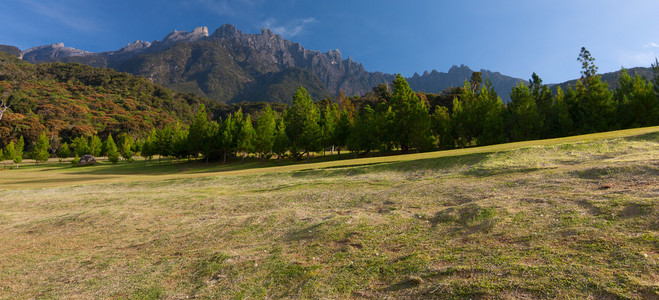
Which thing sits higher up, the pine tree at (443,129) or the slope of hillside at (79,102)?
the slope of hillside at (79,102)

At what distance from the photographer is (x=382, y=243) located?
6512mm

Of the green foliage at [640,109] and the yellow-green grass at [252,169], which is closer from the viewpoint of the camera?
the yellow-green grass at [252,169]

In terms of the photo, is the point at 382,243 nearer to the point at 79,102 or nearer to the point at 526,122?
the point at 526,122

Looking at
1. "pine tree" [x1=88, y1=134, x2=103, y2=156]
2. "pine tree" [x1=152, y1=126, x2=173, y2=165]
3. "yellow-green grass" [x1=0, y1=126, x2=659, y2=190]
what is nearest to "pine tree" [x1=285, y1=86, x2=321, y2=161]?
"yellow-green grass" [x1=0, y1=126, x2=659, y2=190]

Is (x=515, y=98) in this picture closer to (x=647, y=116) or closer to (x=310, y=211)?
(x=647, y=116)

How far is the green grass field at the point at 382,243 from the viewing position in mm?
4258

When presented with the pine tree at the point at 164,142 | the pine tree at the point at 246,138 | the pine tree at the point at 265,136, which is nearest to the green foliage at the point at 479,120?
the pine tree at the point at 265,136

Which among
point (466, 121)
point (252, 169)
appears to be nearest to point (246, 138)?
point (252, 169)

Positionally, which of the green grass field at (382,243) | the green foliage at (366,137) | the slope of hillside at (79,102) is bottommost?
the green grass field at (382,243)

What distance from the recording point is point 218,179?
2397 centimetres

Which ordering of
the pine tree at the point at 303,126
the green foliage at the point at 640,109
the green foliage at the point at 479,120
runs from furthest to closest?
1. the pine tree at the point at 303,126
2. the green foliage at the point at 479,120
3. the green foliage at the point at 640,109

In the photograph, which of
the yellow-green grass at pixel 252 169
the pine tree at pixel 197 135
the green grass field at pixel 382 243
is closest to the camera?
the green grass field at pixel 382 243

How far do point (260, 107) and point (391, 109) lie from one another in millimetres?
126089

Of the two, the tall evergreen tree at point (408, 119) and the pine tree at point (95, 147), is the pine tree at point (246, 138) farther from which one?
the pine tree at point (95, 147)
